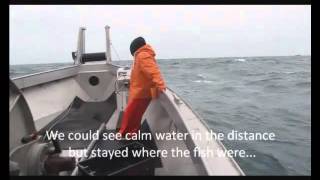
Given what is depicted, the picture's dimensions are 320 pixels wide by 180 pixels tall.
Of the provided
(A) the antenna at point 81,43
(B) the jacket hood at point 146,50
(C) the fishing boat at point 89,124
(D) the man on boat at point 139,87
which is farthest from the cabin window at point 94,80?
(B) the jacket hood at point 146,50

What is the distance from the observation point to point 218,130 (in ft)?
25.6

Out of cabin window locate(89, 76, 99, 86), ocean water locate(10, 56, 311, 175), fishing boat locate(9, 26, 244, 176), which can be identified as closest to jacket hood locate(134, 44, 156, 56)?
fishing boat locate(9, 26, 244, 176)

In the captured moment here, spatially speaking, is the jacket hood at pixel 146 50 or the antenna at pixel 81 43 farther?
the antenna at pixel 81 43

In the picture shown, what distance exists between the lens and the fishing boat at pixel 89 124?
277 centimetres

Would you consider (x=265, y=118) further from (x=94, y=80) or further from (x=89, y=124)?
(x=89, y=124)

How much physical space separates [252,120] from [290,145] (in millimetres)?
2265

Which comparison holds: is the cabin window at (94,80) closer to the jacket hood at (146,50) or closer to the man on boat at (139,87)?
the man on boat at (139,87)

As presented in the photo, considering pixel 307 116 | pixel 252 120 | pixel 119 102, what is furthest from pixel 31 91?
pixel 307 116

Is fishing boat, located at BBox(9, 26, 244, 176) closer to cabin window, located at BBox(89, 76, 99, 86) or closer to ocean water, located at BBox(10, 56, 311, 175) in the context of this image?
cabin window, located at BBox(89, 76, 99, 86)

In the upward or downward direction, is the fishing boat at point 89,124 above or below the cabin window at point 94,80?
below

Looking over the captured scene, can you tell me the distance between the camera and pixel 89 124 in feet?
17.4

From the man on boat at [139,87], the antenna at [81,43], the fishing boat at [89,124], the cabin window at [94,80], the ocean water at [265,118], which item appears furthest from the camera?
the antenna at [81,43]

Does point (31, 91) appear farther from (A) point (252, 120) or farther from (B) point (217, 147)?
(A) point (252, 120)

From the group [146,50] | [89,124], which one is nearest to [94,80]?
[89,124]
